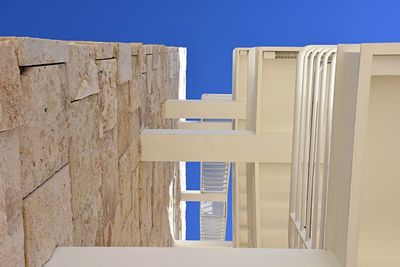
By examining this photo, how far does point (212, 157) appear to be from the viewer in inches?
108

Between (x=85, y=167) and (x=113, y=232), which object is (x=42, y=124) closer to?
(x=85, y=167)

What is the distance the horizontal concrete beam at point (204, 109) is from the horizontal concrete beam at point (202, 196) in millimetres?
2673

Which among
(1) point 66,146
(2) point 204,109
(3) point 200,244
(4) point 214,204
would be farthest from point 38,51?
(4) point 214,204

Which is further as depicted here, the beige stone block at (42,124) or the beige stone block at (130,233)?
the beige stone block at (130,233)

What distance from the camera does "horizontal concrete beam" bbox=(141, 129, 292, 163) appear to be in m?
2.71

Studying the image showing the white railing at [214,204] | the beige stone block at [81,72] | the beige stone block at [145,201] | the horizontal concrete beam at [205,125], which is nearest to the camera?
the beige stone block at [81,72]

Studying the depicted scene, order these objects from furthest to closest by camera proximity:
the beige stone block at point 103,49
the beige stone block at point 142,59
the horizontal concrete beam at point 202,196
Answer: the horizontal concrete beam at point 202,196, the beige stone block at point 142,59, the beige stone block at point 103,49

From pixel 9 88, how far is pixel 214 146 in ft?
5.76

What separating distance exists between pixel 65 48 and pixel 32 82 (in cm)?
28

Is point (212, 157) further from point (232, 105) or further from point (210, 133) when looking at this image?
point (232, 105)

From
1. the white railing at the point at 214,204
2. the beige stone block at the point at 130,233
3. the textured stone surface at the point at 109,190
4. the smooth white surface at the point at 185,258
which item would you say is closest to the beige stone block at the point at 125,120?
the textured stone surface at the point at 109,190

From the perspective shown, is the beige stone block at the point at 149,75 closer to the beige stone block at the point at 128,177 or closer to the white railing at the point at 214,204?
the beige stone block at the point at 128,177

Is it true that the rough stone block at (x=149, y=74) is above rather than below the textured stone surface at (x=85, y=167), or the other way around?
above

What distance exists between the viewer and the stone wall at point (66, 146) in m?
1.05
